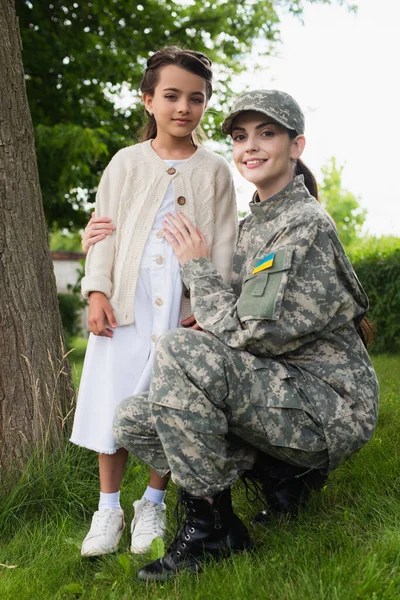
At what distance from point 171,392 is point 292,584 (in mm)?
716

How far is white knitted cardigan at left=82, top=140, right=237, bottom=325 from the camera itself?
2.95 m

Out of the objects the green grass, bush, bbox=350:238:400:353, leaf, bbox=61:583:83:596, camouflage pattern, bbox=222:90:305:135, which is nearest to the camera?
the green grass

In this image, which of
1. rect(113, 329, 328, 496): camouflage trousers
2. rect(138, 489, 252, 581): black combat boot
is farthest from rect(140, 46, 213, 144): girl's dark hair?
rect(138, 489, 252, 581): black combat boot

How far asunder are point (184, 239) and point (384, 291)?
7242mm

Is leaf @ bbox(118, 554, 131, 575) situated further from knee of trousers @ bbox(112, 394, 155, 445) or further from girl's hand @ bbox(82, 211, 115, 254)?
girl's hand @ bbox(82, 211, 115, 254)

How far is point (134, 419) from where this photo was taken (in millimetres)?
2629

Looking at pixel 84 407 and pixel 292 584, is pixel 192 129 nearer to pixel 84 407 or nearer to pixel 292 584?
pixel 84 407

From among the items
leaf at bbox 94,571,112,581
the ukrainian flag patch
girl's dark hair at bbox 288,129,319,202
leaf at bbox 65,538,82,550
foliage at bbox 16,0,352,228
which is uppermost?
foliage at bbox 16,0,352,228

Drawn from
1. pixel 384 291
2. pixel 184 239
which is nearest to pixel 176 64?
pixel 184 239

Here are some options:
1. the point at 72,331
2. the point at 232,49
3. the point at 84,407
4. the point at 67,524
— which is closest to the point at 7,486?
the point at 67,524

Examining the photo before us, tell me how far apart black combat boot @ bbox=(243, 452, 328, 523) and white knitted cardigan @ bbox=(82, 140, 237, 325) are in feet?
2.32

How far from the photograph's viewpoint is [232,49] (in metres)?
13.1

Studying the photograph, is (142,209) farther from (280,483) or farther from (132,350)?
(280,483)

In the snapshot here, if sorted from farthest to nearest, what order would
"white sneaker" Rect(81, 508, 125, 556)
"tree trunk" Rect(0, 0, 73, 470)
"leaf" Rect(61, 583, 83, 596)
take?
"tree trunk" Rect(0, 0, 73, 470), "white sneaker" Rect(81, 508, 125, 556), "leaf" Rect(61, 583, 83, 596)
